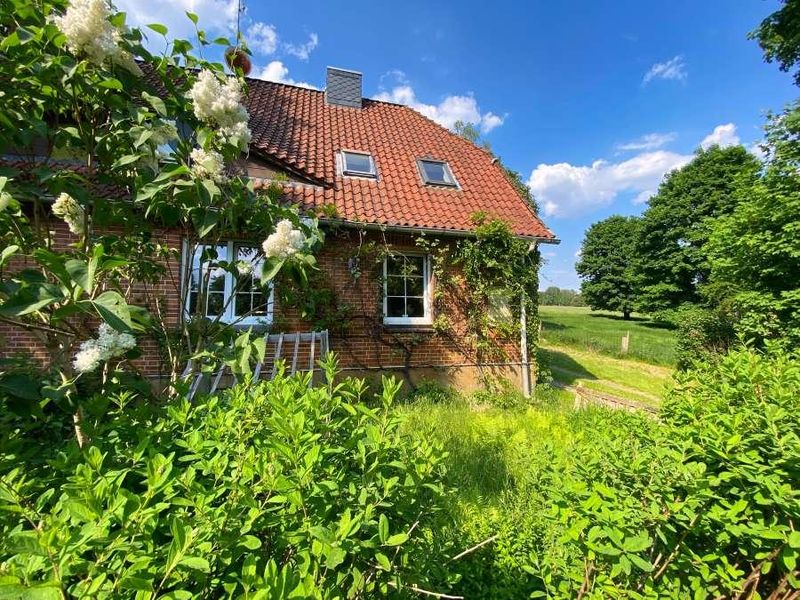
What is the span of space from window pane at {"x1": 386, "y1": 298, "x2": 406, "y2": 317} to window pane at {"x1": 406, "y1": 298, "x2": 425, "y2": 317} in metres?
0.11

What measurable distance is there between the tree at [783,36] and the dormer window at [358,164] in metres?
10.5

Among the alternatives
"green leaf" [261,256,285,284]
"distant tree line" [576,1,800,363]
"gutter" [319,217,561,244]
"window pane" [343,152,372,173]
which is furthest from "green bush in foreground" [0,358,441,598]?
"window pane" [343,152,372,173]

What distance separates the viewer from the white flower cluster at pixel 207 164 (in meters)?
1.72

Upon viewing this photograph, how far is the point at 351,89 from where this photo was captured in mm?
11305

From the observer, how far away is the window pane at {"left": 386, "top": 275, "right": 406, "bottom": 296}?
25.7 ft

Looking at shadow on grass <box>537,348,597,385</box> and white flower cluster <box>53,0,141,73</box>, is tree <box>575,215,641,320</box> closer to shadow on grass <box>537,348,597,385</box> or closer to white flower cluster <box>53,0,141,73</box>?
shadow on grass <box>537,348,597,385</box>

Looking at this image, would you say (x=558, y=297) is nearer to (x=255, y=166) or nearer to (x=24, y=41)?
(x=255, y=166)

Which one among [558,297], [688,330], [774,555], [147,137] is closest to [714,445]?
[774,555]

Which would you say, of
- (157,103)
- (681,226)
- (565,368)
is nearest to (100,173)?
(157,103)

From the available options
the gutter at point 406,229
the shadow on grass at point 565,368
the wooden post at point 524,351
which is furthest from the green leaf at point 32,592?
the shadow on grass at point 565,368

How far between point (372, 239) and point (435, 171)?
335cm

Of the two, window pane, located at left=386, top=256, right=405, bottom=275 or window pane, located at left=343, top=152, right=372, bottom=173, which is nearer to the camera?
window pane, located at left=386, top=256, right=405, bottom=275

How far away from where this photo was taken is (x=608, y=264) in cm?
4309

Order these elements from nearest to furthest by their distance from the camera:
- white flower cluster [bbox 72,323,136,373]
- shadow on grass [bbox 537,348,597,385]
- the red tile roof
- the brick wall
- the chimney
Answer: white flower cluster [bbox 72,323,136,373], the brick wall, the red tile roof, shadow on grass [bbox 537,348,597,385], the chimney
